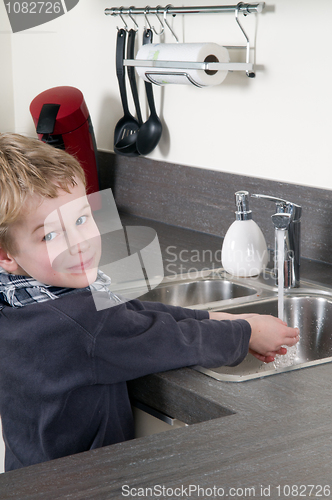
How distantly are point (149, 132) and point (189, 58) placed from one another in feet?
1.16

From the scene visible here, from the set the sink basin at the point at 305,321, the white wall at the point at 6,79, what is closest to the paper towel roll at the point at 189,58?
the sink basin at the point at 305,321

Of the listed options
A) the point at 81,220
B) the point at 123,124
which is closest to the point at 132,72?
the point at 123,124

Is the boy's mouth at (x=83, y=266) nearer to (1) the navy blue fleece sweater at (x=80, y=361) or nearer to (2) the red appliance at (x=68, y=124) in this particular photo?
(1) the navy blue fleece sweater at (x=80, y=361)

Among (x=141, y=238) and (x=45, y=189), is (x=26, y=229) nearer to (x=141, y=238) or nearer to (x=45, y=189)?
(x=45, y=189)

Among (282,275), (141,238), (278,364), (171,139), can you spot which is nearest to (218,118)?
(171,139)

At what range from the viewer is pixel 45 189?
0.75m

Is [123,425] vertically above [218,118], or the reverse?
[218,118]

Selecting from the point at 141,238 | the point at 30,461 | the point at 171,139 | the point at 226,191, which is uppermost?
the point at 171,139

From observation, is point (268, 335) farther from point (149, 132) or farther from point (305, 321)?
point (149, 132)

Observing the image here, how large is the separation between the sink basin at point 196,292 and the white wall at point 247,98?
30 centimetres

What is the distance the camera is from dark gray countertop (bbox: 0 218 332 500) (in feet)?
1.75

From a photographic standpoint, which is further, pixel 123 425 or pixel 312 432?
pixel 123 425

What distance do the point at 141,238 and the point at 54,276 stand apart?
0.81 metres

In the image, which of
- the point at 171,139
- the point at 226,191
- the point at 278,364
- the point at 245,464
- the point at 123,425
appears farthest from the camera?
the point at 171,139
